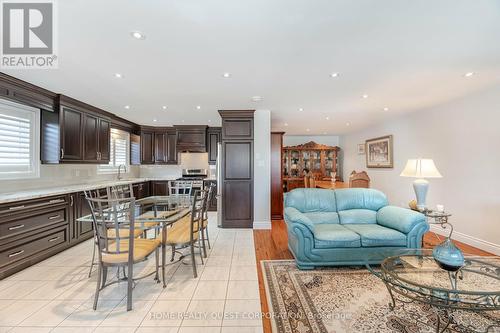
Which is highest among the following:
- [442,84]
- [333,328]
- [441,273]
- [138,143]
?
[442,84]

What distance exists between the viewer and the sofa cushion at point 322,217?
3.35 metres

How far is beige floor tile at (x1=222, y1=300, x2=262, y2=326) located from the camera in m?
1.89

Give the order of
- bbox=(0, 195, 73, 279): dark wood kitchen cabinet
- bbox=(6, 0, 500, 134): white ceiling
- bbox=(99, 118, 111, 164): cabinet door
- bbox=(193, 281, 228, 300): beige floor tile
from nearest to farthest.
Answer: bbox=(6, 0, 500, 134): white ceiling, bbox=(193, 281, 228, 300): beige floor tile, bbox=(0, 195, 73, 279): dark wood kitchen cabinet, bbox=(99, 118, 111, 164): cabinet door

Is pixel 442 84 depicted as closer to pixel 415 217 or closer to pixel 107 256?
pixel 415 217

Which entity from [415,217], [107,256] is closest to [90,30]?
[107,256]

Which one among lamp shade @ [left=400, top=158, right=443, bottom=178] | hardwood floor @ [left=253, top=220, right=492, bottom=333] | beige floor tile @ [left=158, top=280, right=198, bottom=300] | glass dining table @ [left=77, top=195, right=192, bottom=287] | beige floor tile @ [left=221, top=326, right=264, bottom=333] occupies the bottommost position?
beige floor tile @ [left=221, top=326, right=264, bottom=333]

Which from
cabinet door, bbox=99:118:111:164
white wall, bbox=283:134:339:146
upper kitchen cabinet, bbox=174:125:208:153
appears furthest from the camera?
white wall, bbox=283:134:339:146

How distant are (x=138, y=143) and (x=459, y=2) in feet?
22.2

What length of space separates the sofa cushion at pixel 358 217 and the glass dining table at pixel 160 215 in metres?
2.22

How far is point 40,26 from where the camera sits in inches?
75.6

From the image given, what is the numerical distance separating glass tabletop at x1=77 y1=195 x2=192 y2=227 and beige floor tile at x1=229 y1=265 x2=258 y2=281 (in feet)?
3.00

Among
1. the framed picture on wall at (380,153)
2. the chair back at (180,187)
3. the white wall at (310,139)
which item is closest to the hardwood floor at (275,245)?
the chair back at (180,187)

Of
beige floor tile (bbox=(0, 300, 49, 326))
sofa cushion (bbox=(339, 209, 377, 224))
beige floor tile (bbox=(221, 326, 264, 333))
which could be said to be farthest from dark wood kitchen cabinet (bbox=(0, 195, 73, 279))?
sofa cushion (bbox=(339, 209, 377, 224))

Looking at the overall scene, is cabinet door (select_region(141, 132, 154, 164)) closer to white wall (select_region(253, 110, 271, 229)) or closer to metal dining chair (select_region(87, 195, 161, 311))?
white wall (select_region(253, 110, 271, 229))
